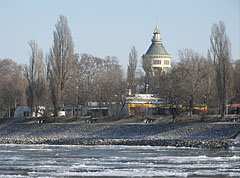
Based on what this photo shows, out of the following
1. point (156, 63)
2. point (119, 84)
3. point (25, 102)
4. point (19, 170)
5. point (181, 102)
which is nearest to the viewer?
point (19, 170)

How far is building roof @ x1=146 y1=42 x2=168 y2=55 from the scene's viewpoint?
106 meters

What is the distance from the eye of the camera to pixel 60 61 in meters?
58.0

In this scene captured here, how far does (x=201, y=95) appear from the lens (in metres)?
57.2

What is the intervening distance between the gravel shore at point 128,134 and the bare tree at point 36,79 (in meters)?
3.44

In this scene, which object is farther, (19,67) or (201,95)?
(19,67)

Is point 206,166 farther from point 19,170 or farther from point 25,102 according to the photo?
point 25,102

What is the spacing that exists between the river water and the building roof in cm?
6896

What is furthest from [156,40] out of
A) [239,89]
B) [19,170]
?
[19,170]

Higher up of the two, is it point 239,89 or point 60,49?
point 60,49

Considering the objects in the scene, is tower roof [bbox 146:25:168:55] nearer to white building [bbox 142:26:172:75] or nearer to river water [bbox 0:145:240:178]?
white building [bbox 142:26:172:75]

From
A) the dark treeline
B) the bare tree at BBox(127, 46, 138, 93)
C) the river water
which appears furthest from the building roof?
the river water

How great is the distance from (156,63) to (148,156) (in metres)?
Result: 71.9

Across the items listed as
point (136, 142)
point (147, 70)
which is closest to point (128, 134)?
point (136, 142)

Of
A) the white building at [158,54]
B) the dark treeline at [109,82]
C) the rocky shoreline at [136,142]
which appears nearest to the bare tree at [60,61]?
the dark treeline at [109,82]
